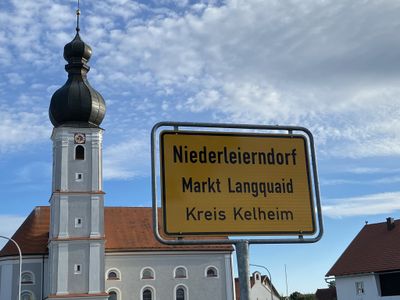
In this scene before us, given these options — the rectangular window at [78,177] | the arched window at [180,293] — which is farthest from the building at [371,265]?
the rectangular window at [78,177]

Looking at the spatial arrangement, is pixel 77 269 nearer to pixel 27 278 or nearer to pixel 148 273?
pixel 27 278

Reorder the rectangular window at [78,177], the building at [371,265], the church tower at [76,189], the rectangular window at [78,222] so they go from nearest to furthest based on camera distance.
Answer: the building at [371,265] → the church tower at [76,189] → the rectangular window at [78,222] → the rectangular window at [78,177]

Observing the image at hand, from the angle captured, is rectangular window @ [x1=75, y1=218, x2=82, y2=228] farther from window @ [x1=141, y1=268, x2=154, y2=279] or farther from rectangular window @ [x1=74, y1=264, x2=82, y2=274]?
window @ [x1=141, y1=268, x2=154, y2=279]

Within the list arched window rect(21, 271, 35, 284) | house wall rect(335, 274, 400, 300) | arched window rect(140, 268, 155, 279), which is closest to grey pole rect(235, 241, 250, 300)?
house wall rect(335, 274, 400, 300)

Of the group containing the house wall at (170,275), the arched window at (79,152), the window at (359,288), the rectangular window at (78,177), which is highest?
the arched window at (79,152)

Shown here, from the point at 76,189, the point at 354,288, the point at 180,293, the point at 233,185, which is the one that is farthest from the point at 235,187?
the point at 180,293

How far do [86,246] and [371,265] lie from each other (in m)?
22.6

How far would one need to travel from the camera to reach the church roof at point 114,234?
49219 millimetres

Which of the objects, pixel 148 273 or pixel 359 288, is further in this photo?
pixel 148 273

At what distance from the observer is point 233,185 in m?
3.53

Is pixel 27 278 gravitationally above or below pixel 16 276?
below

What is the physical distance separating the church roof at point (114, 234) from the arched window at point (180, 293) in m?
3.74

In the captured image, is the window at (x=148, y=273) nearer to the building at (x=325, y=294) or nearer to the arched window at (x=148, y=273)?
the arched window at (x=148, y=273)

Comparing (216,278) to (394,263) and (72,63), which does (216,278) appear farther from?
(72,63)
